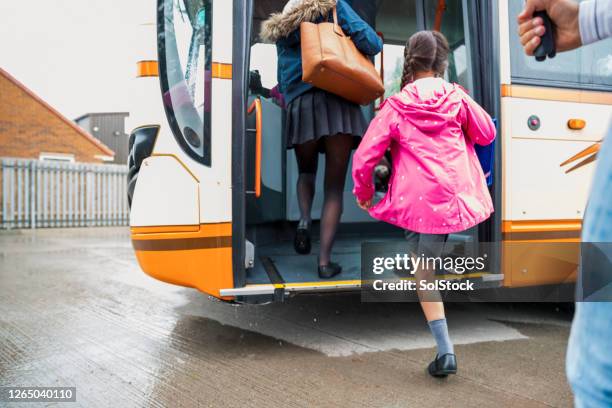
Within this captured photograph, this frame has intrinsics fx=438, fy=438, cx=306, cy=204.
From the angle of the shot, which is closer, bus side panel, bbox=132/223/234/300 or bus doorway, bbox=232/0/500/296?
bus side panel, bbox=132/223/234/300

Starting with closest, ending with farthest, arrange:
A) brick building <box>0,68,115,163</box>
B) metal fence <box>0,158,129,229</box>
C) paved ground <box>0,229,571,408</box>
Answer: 1. paved ground <box>0,229,571,408</box>
2. metal fence <box>0,158,129,229</box>
3. brick building <box>0,68,115,163</box>

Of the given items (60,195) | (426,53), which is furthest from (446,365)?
(60,195)

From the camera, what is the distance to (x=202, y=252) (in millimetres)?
2479

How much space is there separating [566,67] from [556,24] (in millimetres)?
2377

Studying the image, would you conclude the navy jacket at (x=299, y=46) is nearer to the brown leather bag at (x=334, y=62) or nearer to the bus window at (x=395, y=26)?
the brown leather bag at (x=334, y=62)

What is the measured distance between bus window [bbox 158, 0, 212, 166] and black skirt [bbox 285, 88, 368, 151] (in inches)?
26.2

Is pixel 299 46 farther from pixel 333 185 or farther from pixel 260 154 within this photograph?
pixel 333 185

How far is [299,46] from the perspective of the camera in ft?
9.44

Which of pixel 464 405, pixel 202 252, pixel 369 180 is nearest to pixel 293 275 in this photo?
pixel 202 252

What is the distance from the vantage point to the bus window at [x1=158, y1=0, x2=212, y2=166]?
8.14 ft

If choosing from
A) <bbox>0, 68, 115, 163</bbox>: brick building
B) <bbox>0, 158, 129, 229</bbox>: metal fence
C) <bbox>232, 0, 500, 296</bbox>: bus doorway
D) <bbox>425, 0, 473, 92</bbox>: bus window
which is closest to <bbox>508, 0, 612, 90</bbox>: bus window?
<bbox>232, 0, 500, 296</bbox>: bus doorway

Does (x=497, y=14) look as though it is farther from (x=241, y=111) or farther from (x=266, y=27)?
(x=241, y=111)

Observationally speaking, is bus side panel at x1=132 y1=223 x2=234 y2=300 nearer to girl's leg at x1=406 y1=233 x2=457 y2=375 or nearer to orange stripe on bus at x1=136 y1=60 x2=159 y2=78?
orange stripe on bus at x1=136 y1=60 x2=159 y2=78

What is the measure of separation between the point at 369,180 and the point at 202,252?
3.38 feet
